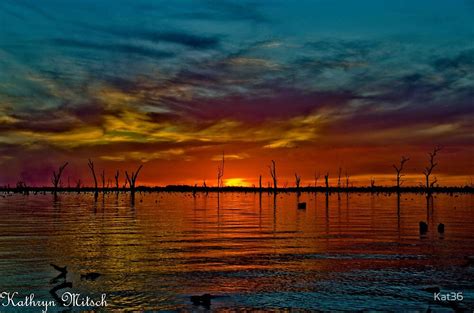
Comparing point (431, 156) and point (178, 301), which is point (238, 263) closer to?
point (178, 301)

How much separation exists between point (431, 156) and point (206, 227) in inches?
3943

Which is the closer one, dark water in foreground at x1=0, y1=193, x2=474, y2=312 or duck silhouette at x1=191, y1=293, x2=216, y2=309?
Result: duck silhouette at x1=191, y1=293, x2=216, y2=309

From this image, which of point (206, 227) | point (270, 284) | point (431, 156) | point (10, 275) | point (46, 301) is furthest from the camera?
point (431, 156)

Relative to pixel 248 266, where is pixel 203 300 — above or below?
below

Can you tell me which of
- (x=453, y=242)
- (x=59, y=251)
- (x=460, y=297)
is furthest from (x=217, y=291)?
(x=453, y=242)

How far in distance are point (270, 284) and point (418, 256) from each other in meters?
12.0

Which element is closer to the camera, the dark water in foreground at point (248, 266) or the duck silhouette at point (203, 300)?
the duck silhouette at point (203, 300)

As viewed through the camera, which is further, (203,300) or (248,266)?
(248,266)

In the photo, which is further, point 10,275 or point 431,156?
point 431,156

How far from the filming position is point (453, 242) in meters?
34.8

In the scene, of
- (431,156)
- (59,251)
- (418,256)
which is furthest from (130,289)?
(431,156)

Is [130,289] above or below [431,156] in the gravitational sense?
below

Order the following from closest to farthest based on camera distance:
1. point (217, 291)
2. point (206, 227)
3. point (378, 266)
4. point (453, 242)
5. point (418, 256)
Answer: point (217, 291) → point (378, 266) → point (418, 256) → point (453, 242) → point (206, 227)

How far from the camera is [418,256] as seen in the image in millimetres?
28609
